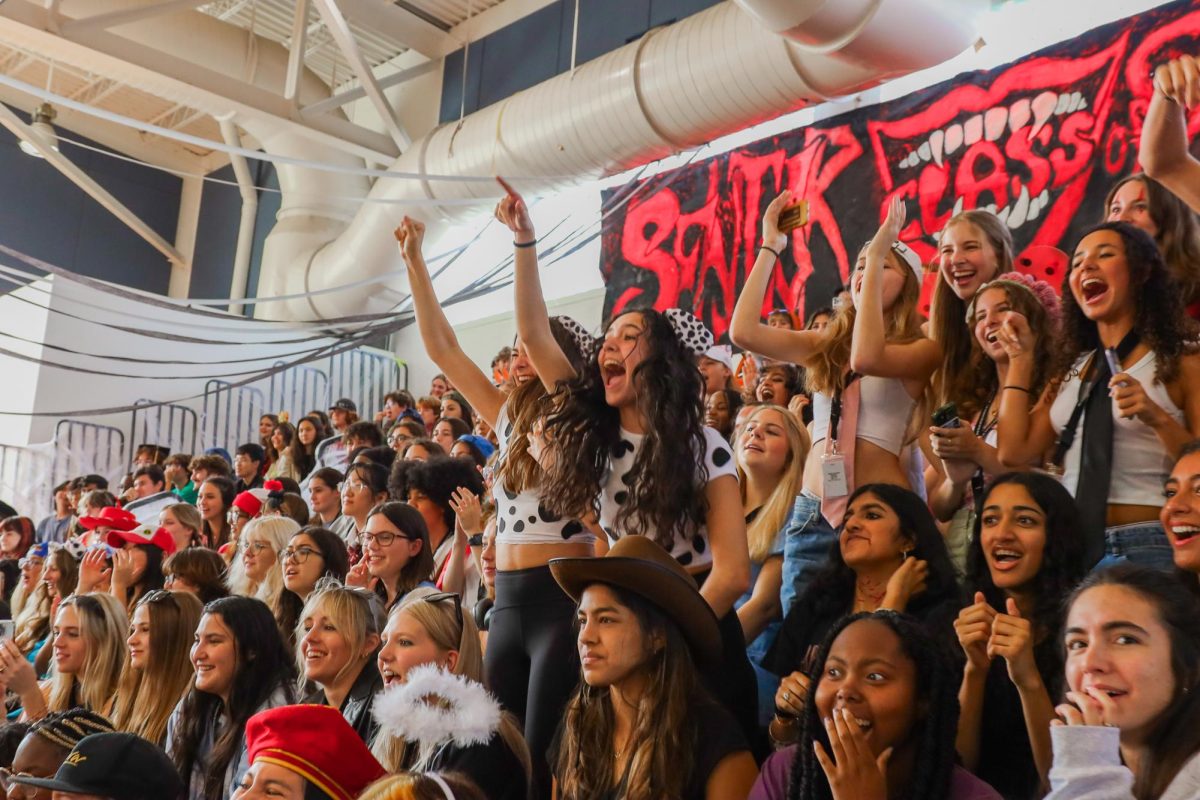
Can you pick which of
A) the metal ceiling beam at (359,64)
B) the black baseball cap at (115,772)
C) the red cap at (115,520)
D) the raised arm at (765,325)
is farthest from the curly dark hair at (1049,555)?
the metal ceiling beam at (359,64)

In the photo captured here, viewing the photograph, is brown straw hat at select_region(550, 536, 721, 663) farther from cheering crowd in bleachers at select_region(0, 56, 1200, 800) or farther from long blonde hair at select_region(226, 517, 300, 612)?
long blonde hair at select_region(226, 517, 300, 612)

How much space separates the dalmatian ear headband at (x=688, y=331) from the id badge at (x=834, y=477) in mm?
445

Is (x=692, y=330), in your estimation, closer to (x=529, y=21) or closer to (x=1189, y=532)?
(x=1189, y=532)

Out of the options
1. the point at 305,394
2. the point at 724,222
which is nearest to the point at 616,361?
the point at 724,222

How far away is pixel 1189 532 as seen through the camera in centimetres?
199

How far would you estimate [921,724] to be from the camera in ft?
6.30

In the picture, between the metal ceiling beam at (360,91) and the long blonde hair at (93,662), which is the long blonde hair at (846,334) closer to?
the long blonde hair at (93,662)

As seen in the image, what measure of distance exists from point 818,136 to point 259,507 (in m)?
3.26

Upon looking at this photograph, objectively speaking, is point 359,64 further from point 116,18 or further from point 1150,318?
point 1150,318

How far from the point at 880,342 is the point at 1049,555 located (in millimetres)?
823

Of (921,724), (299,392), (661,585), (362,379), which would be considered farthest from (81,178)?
(921,724)

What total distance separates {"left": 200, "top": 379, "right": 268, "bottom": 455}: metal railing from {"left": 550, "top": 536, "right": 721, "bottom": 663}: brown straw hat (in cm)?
875

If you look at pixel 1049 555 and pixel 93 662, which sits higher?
pixel 1049 555

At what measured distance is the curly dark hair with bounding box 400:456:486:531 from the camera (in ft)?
12.9
